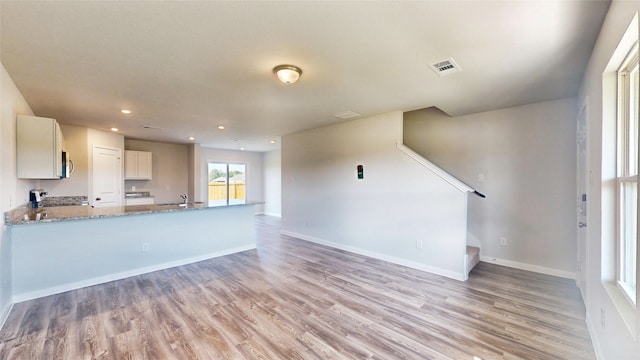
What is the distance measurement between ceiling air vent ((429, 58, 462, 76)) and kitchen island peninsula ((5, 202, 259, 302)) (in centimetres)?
363

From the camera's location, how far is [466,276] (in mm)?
3402

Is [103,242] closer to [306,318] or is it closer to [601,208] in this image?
[306,318]

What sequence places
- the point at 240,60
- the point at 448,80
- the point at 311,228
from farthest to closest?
1. the point at 311,228
2. the point at 448,80
3. the point at 240,60

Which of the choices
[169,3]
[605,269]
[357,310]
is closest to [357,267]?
[357,310]

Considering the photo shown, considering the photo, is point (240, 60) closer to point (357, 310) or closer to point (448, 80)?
point (448, 80)

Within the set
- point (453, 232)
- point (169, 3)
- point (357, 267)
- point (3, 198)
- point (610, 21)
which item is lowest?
point (357, 267)

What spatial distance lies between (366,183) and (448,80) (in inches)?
85.5

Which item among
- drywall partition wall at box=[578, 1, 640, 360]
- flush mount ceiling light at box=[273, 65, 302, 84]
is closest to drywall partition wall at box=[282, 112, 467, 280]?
drywall partition wall at box=[578, 1, 640, 360]

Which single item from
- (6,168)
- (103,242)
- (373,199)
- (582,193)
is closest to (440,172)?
(373,199)

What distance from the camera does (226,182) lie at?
8.85m

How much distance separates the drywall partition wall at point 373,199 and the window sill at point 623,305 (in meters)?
1.72

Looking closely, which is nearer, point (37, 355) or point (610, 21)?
point (610, 21)

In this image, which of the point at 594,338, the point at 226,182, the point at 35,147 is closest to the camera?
the point at 594,338

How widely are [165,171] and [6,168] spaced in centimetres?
504
